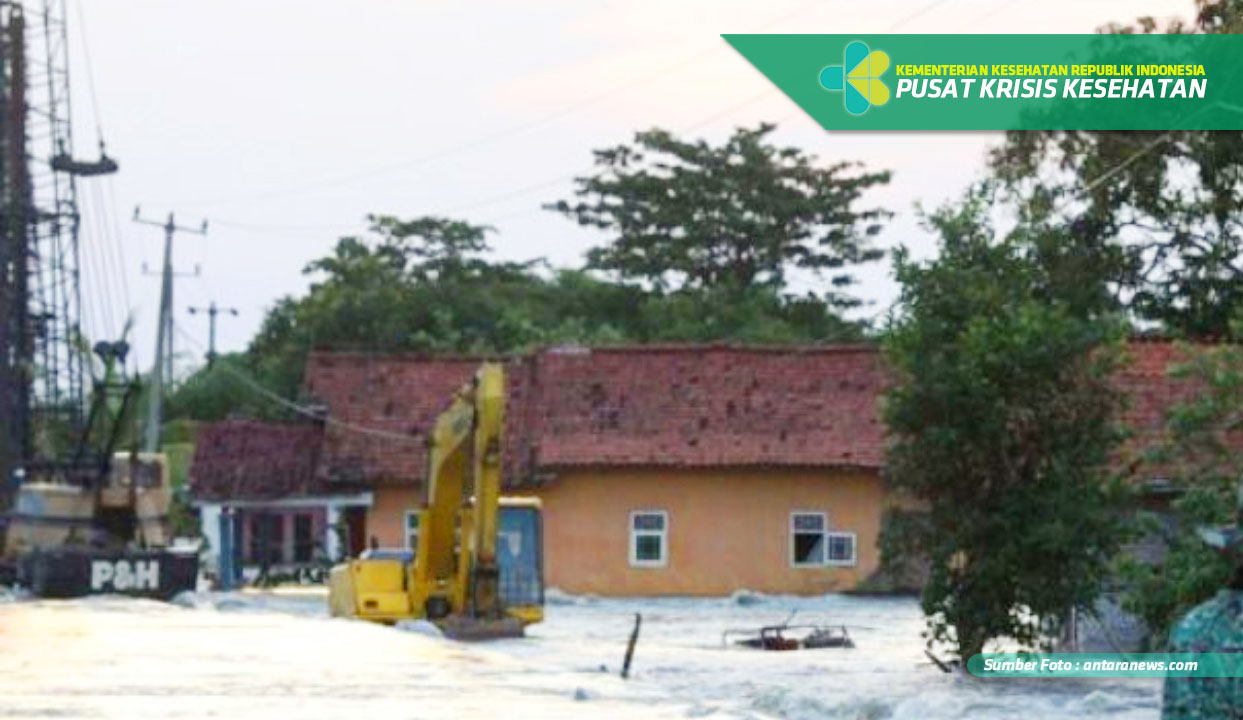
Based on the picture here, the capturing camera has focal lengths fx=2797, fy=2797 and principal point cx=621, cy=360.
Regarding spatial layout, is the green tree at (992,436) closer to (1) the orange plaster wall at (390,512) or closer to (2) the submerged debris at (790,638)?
(2) the submerged debris at (790,638)

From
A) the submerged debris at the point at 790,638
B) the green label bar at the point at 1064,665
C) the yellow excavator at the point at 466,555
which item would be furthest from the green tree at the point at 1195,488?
the yellow excavator at the point at 466,555

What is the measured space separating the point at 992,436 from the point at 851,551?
91.2ft

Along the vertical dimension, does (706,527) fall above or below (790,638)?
above

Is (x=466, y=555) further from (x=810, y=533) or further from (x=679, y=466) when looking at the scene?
(x=810, y=533)

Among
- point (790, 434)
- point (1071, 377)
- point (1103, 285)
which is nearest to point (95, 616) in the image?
point (1071, 377)

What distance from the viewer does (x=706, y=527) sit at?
54.4 meters

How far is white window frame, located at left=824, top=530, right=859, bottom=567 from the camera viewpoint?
177 feet

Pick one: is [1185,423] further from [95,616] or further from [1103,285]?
[1103,285]

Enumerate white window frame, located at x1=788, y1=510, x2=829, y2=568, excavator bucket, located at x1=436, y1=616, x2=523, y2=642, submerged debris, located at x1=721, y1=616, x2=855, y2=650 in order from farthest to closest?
white window frame, located at x1=788, y1=510, x2=829, y2=568 → submerged debris, located at x1=721, y1=616, x2=855, y2=650 → excavator bucket, located at x1=436, y1=616, x2=523, y2=642

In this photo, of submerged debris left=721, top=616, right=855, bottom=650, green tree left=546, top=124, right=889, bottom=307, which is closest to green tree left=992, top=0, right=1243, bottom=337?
submerged debris left=721, top=616, right=855, bottom=650

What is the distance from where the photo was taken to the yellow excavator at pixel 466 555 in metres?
35.2

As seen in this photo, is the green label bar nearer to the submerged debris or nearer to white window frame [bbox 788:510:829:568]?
the submerged debris

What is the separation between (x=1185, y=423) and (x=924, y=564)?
12.5ft

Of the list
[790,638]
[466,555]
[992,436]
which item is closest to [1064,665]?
[992,436]
